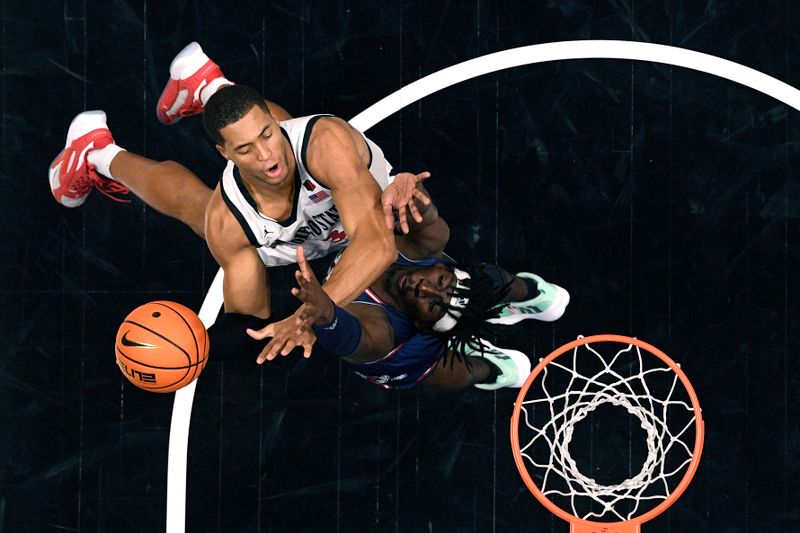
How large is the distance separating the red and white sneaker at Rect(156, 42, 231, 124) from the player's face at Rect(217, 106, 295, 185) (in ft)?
4.20

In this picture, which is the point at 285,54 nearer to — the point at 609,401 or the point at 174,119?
the point at 174,119

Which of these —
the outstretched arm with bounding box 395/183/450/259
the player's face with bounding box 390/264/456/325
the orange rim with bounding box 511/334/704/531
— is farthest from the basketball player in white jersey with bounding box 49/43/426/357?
the orange rim with bounding box 511/334/704/531

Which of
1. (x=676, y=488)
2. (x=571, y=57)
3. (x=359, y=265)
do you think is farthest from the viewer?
(x=571, y=57)

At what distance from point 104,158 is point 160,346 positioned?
148 cm

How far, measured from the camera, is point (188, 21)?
5.16 meters

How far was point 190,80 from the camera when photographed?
15.9 feet

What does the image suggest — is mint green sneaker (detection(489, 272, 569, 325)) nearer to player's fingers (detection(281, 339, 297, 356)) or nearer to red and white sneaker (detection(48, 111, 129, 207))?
player's fingers (detection(281, 339, 297, 356))

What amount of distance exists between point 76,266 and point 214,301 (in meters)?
0.77

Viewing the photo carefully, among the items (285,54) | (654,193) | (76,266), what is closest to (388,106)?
(285,54)

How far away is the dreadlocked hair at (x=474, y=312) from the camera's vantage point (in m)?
4.38

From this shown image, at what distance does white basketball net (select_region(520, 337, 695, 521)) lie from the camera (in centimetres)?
483

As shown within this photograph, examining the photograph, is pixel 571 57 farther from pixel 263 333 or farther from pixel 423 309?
pixel 263 333

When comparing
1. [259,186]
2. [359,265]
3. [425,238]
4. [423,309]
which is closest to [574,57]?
[425,238]

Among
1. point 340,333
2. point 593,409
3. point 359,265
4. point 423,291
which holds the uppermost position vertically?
point 359,265
